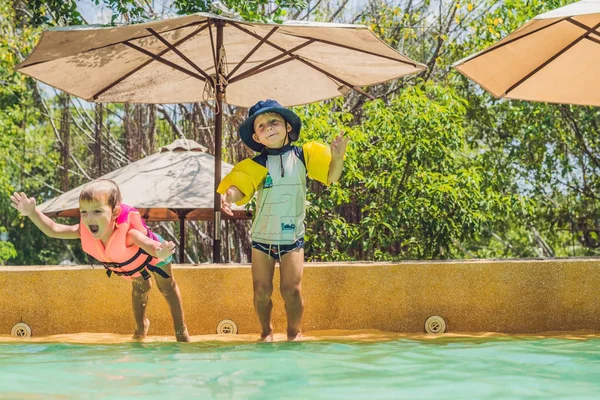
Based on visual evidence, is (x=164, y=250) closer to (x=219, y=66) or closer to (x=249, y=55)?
(x=219, y=66)

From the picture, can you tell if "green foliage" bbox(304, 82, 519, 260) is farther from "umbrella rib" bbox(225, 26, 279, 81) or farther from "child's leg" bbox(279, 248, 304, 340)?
"child's leg" bbox(279, 248, 304, 340)

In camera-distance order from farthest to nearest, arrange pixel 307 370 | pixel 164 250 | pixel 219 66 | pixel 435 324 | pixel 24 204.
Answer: pixel 219 66 < pixel 435 324 < pixel 24 204 < pixel 164 250 < pixel 307 370

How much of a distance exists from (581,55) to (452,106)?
379cm

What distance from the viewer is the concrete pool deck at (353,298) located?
5.80 metres

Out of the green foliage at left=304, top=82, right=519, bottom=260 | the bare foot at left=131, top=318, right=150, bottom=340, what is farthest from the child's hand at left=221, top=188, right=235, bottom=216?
the green foliage at left=304, top=82, right=519, bottom=260

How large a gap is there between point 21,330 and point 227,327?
1554mm

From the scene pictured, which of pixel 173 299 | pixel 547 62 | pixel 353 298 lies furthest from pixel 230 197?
pixel 547 62

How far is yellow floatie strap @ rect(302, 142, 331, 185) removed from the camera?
17.0 ft

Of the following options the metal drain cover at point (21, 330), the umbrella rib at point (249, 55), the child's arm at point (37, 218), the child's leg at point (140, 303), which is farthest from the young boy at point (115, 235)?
the umbrella rib at point (249, 55)

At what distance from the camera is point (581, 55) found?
662 centimetres

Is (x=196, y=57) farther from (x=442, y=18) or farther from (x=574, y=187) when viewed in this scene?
(x=574, y=187)

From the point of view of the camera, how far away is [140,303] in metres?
5.42

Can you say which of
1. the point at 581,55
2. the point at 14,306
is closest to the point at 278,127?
the point at 14,306

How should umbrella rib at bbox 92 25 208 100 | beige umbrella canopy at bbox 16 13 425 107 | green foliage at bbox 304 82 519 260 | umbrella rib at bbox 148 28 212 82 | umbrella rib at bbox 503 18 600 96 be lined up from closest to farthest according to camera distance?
umbrella rib at bbox 148 28 212 82 → beige umbrella canopy at bbox 16 13 425 107 → umbrella rib at bbox 503 18 600 96 → umbrella rib at bbox 92 25 208 100 → green foliage at bbox 304 82 519 260
